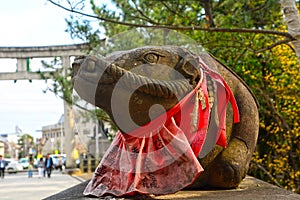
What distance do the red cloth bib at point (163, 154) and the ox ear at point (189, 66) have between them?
4 centimetres

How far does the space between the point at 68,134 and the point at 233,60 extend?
12784 millimetres

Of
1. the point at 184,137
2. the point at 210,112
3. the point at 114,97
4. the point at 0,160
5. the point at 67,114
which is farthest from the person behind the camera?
the point at 67,114

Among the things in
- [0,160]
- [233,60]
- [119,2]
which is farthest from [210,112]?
[0,160]

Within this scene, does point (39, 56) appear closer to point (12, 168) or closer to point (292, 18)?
point (12, 168)

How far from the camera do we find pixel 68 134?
16781mm

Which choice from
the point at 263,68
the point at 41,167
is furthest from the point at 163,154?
the point at 41,167

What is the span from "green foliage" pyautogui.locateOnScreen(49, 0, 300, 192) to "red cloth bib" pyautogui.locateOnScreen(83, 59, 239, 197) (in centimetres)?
267

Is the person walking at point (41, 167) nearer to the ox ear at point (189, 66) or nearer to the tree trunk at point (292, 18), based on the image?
the tree trunk at point (292, 18)

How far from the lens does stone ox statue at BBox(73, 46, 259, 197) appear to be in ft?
5.36

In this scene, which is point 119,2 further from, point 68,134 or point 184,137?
point 68,134

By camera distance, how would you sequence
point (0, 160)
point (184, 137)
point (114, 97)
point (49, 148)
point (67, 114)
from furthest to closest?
point (49, 148)
point (67, 114)
point (0, 160)
point (184, 137)
point (114, 97)

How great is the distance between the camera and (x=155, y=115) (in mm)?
1747

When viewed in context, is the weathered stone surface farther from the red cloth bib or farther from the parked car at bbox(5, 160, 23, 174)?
the parked car at bbox(5, 160, 23, 174)

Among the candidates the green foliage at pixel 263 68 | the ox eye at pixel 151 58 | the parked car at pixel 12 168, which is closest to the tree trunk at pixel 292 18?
the ox eye at pixel 151 58
